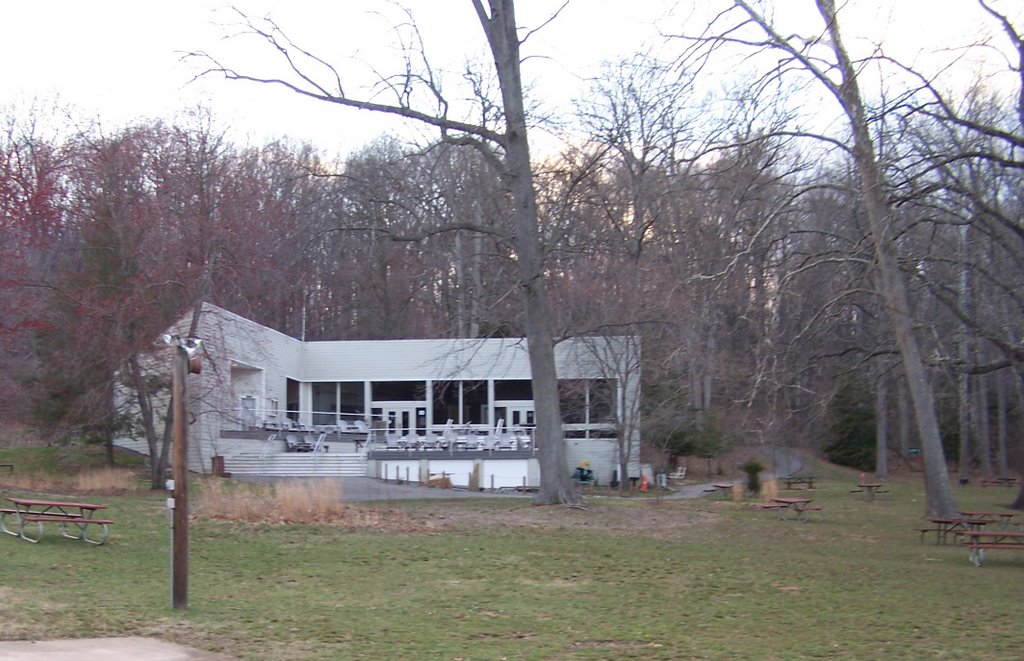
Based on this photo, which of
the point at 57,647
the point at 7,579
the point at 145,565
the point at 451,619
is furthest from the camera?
the point at 145,565

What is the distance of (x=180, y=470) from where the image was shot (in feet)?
34.4

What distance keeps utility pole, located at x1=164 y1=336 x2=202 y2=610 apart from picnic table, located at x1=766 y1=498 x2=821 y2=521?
52.9 feet

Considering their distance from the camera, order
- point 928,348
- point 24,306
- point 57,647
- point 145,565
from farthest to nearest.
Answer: point 928,348 < point 24,306 < point 145,565 < point 57,647

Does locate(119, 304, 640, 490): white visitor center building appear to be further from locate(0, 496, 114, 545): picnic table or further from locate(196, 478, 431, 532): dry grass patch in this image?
locate(0, 496, 114, 545): picnic table

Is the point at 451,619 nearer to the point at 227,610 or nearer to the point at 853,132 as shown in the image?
the point at 227,610

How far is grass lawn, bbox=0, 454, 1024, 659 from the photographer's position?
31.4 feet

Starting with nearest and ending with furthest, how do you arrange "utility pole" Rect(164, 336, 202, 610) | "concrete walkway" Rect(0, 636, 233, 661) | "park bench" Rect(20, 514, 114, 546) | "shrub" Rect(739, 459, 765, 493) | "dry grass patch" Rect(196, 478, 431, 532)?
"concrete walkway" Rect(0, 636, 233, 661) → "utility pole" Rect(164, 336, 202, 610) → "park bench" Rect(20, 514, 114, 546) → "dry grass patch" Rect(196, 478, 431, 532) → "shrub" Rect(739, 459, 765, 493)

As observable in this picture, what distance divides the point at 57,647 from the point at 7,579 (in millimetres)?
3922

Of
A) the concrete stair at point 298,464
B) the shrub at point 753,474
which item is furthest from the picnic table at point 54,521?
the concrete stair at point 298,464

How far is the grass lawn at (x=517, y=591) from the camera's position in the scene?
31.4 ft

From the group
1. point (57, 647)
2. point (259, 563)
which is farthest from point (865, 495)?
point (57, 647)

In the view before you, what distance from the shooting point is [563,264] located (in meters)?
29.2

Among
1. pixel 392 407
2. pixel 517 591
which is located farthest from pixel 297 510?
pixel 392 407

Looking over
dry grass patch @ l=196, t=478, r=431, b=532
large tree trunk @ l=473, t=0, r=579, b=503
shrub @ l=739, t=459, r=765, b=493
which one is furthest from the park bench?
shrub @ l=739, t=459, r=765, b=493
